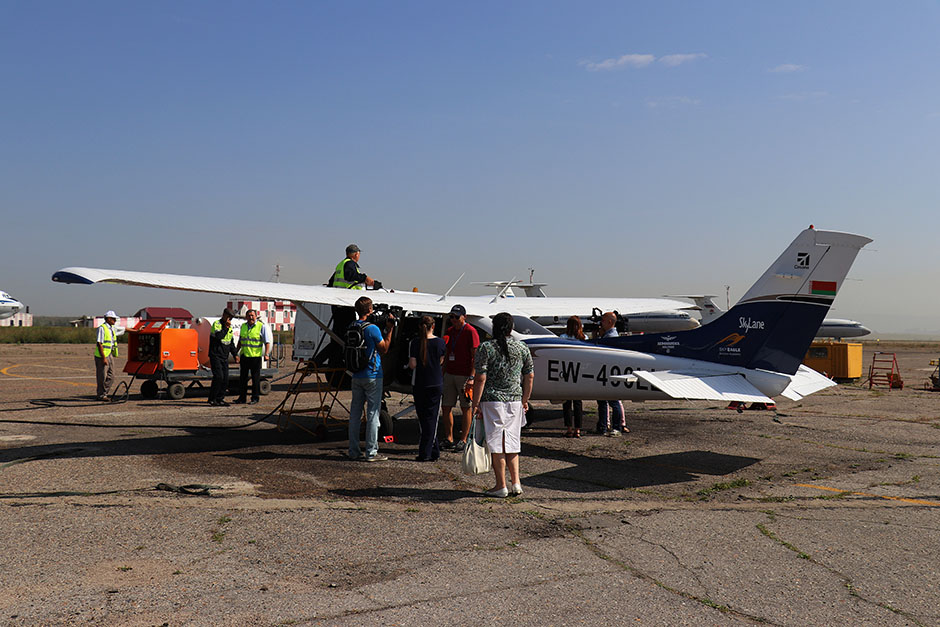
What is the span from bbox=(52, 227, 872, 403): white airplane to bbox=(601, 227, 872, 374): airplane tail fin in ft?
0.04

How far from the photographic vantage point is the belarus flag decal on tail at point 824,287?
28.2 ft

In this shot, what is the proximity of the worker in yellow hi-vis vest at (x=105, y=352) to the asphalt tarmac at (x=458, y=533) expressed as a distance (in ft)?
15.5

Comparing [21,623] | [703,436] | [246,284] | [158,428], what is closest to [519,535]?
[21,623]

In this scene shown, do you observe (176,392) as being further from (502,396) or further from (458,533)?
(458,533)

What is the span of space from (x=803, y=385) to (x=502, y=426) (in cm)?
464

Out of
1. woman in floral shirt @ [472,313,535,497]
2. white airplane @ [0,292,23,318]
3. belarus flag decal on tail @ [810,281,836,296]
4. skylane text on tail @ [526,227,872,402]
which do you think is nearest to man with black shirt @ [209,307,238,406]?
skylane text on tail @ [526,227,872,402]

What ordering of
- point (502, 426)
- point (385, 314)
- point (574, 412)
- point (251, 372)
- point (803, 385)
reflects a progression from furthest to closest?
point (251, 372) < point (574, 412) < point (385, 314) < point (803, 385) < point (502, 426)

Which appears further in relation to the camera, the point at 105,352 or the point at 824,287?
the point at 105,352

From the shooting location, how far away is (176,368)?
15906mm

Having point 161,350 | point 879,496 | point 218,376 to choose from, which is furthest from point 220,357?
point 879,496

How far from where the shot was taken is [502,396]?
6914 mm

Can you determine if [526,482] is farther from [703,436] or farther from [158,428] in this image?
[158,428]

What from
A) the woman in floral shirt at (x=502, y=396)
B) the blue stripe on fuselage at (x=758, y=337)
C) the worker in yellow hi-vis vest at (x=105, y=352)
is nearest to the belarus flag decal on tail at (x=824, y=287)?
the blue stripe on fuselage at (x=758, y=337)

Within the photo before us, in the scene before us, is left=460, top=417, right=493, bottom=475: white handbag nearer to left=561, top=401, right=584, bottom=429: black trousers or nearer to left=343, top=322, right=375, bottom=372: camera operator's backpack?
left=343, top=322, right=375, bottom=372: camera operator's backpack
